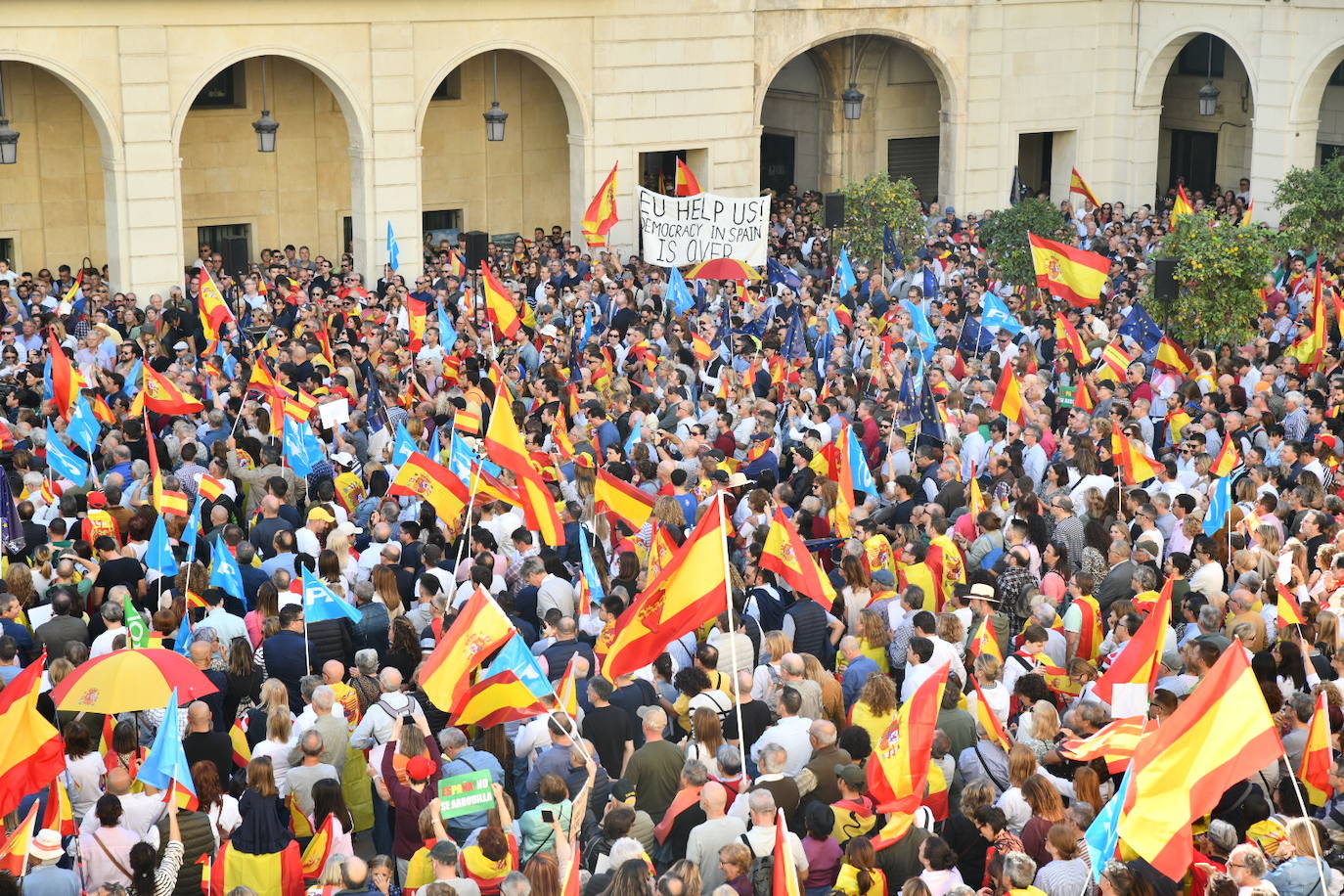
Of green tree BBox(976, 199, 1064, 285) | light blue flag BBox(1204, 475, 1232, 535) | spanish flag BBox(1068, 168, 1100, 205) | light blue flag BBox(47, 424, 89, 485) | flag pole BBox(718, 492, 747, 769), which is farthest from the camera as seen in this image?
spanish flag BBox(1068, 168, 1100, 205)

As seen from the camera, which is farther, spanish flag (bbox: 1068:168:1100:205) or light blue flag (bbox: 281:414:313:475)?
spanish flag (bbox: 1068:168:1100:205)

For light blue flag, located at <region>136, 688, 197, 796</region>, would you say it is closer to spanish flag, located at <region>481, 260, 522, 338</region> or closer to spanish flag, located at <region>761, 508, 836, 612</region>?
spanish flag, located at <region>761, 508, 836, 612</region>

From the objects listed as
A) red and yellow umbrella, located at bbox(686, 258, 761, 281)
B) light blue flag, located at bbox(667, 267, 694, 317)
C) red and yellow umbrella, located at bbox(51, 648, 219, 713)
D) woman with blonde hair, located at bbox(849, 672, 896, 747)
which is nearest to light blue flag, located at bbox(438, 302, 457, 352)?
light blue flag, located at bbox(667, 267, 694, 317)

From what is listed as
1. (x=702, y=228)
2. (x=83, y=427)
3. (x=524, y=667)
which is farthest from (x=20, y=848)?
(x=702, y=228)

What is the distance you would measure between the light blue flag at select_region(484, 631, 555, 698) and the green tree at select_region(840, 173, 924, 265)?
1897cm

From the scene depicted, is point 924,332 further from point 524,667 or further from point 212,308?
point 524,667

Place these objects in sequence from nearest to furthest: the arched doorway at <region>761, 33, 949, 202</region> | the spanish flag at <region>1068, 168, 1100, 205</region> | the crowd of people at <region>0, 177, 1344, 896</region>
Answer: the crowd of people at <region>0, 177, 1344, 896</region> < the spanish flag at <region>1068, 168, 1100, 205</region> < the arched doorway at <region>761, 33, 949, 202</region>

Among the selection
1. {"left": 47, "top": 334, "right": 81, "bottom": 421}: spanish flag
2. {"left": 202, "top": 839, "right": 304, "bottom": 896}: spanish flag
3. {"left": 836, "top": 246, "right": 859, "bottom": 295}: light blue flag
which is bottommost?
{"left": 202, "top": 839, "right": 304, "bottom": 896}: spanish flag

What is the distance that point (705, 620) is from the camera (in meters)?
11.2

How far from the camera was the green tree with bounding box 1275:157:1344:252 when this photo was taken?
27.5m

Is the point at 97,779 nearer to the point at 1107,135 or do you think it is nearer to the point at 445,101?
the point at 445,101

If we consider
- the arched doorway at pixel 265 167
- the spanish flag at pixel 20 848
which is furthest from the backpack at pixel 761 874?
the arched doorway at pixel 265 167

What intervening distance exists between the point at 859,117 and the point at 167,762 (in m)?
27.8

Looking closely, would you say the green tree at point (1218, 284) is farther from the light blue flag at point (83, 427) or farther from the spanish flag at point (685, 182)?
the light blue flag at point (83, 427)
